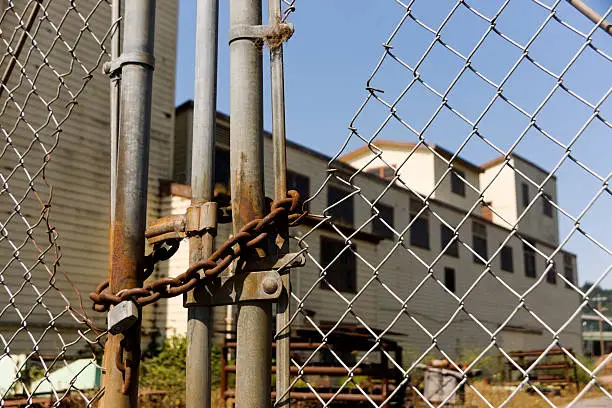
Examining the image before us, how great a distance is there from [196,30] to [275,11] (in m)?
0.22

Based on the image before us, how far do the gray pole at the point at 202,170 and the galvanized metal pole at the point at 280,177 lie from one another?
0.16 meters

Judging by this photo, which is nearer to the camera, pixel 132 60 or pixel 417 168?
pixel 132 60

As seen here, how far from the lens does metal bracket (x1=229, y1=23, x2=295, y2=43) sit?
1.55 m

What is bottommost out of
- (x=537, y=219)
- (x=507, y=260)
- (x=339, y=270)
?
(x=339, y=270)

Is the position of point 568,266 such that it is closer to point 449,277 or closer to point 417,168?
point 449,277

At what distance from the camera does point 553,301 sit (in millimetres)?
33562

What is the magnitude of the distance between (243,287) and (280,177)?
0.88 feet

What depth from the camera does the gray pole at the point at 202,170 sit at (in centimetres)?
149

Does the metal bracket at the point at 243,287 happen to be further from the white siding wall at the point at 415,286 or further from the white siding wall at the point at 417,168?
the white siding wall at the point at 417,168

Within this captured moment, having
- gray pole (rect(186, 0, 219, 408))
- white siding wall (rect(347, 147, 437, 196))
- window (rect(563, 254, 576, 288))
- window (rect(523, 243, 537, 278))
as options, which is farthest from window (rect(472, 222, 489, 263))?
gray pole (rect(186, 0, 219, 408))

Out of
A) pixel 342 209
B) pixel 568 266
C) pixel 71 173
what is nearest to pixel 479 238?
pixel 568 266

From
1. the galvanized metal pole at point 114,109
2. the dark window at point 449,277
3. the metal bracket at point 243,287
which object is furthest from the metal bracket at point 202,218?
the dark window at point 449,277

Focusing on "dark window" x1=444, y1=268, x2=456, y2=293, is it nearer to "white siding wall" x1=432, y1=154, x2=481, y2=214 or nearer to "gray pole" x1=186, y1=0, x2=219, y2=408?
"white siding wall" x1=432, y1=154, x2=481, y2=214

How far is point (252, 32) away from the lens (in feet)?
5.13
